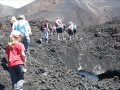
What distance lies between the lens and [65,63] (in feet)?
49.7

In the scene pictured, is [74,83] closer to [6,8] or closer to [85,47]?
[85,47]

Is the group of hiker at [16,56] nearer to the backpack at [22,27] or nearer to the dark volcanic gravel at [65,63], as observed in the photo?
the dark volcanic gravel at [65,63]

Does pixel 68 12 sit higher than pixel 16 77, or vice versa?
pixel 68 12

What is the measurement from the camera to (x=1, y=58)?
30.7 feet

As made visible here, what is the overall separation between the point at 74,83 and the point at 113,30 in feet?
55.6

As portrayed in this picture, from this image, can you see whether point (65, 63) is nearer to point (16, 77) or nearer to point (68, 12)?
point (16, 77)

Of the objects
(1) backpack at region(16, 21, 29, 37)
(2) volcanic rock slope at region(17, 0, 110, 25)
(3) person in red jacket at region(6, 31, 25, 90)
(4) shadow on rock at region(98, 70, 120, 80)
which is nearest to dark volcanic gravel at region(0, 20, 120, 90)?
(4) shadow on rock at region(98, 70, 120, 80)

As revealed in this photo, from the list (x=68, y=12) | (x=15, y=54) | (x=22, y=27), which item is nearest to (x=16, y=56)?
(x=15, y=54)

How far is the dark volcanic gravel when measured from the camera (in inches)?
333

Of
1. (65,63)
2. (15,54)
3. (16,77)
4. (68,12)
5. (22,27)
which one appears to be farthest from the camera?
(68,12)


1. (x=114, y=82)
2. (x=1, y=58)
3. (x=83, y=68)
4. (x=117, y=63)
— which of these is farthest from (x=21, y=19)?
(x=117, y=63)

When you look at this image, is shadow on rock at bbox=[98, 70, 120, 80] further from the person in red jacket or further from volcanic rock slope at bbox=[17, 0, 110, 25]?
volcanic rock slope at bbox=[17, 0, 110, 25]

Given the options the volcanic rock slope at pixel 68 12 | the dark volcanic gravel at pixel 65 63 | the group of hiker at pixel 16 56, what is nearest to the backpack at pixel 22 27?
the dark volcanic gravel at pixel 65 63

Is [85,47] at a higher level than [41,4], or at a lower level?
lower
